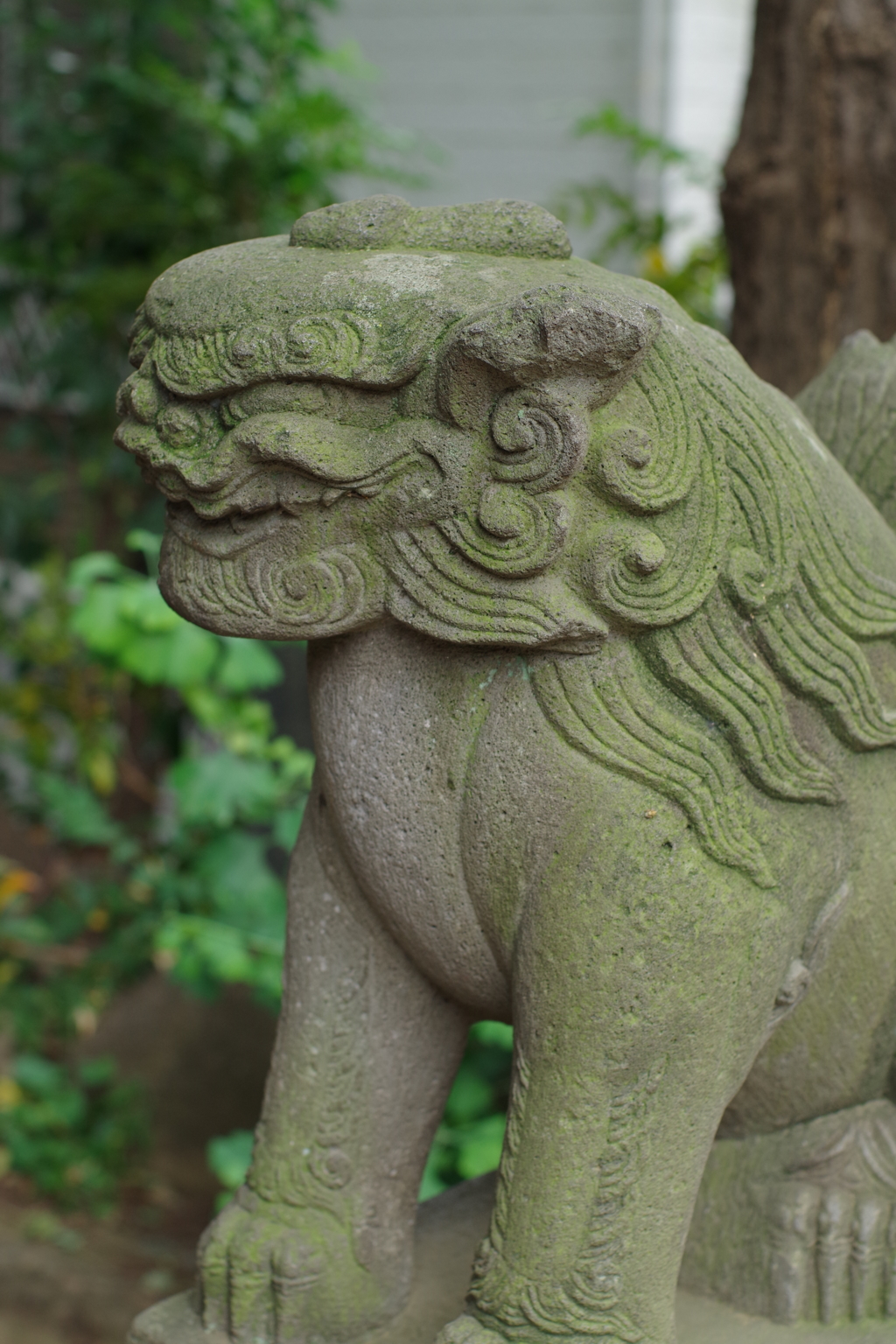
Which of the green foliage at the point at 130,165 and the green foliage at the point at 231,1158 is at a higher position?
the green foliage at the point at 130,165

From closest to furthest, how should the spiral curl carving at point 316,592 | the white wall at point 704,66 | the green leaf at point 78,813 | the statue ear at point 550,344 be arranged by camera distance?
1. the statue ear at point 550,344
2. the spiral curl carving at point 316,592
3. the green leaf at point 78,813
4. the white wall at point 704,66

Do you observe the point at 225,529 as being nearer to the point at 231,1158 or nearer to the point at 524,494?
the point at 524,494

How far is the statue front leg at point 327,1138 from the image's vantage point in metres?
1.19

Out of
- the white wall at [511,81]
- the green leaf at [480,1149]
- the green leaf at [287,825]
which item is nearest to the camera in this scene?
the green leaf at [480,1149]

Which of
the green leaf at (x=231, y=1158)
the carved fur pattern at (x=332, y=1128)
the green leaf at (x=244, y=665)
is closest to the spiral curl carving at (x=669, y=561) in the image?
the carved fur pattern at (x=332, y=1128)

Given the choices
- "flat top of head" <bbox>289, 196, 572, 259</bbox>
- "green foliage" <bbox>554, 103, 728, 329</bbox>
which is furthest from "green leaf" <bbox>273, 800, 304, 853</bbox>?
"green foliage" <bbox>554, 103, 728, 329</bbox>

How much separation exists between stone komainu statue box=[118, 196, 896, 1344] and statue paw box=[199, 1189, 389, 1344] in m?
0.18

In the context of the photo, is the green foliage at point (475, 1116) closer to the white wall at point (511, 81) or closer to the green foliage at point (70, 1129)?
the green foliage at point (70, 1129)

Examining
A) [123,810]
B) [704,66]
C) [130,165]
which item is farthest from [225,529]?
[704,66]

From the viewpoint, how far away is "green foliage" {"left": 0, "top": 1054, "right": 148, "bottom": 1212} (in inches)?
118

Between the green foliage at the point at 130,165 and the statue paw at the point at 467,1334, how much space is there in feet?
7.31

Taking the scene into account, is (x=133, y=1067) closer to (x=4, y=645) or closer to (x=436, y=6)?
(x=4, y=645)

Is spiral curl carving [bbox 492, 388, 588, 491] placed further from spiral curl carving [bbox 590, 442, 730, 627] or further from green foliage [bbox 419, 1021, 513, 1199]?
green foliage [bbox 419, 1021, 513, 1199]

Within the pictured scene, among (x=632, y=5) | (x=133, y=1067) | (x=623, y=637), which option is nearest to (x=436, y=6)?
(x=632, y=5)
